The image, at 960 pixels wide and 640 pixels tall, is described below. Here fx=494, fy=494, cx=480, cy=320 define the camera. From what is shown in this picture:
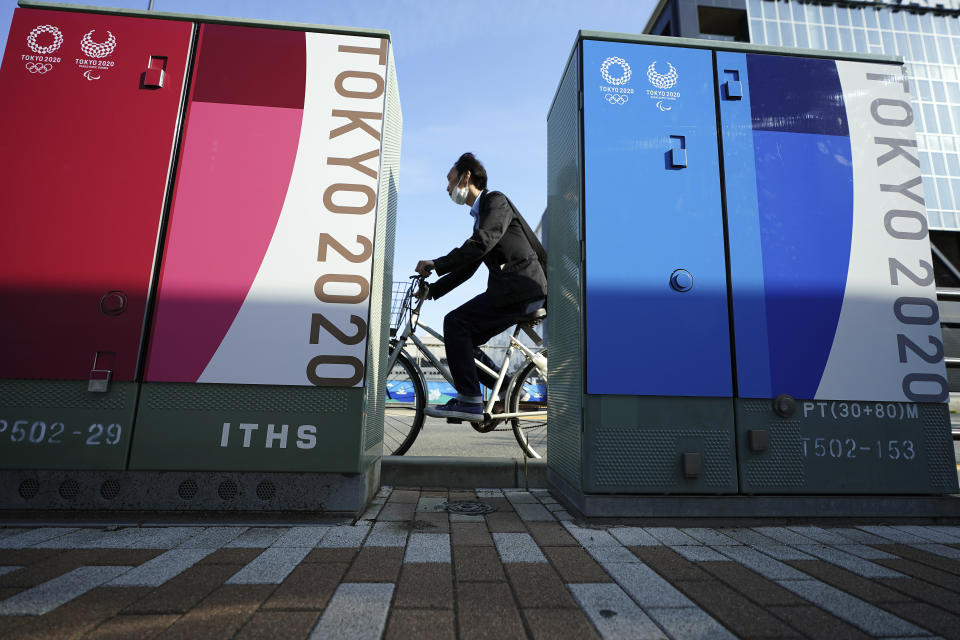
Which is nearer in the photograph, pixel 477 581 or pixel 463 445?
pixel 477 581

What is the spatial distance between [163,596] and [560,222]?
315 cm

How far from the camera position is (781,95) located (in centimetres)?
328

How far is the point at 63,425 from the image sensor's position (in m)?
2.68

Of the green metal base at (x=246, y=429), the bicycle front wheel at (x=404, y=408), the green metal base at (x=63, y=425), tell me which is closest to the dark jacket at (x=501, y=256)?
the bicycle front wheel at (x=404, y=408)

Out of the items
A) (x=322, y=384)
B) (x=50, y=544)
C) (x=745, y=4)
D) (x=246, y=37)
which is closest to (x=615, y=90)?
(x=246, y=37)

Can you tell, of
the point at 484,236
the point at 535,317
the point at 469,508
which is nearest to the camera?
the point at 469,508

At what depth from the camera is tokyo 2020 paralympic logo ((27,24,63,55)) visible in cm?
300

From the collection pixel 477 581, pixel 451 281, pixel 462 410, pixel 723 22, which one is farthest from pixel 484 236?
pixel 723 22

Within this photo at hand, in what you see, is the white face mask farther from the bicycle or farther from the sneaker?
the sneaker

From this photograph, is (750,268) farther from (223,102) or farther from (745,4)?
(745,4)

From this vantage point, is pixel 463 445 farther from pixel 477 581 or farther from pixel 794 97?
pixel 794 97

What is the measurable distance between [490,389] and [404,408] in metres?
0.78

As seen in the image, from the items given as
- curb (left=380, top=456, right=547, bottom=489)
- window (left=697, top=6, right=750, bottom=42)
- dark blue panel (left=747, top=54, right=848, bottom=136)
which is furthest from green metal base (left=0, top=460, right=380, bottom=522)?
window (left=697, top=6, right=750, bottom=42)

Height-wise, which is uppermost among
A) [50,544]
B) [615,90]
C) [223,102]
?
[615,90]
